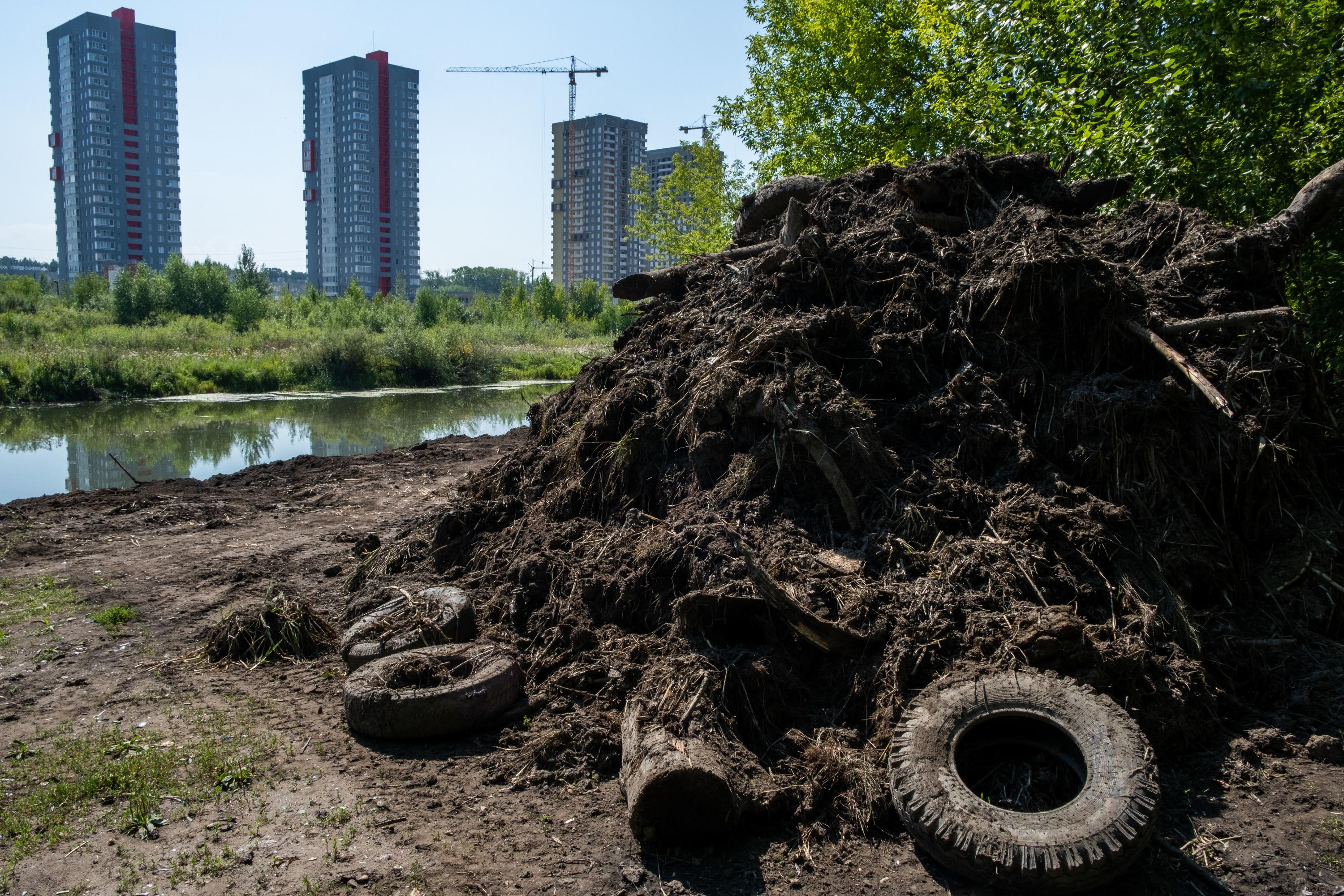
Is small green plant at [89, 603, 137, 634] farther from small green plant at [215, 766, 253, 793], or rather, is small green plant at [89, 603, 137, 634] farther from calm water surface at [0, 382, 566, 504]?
calm water surface at [0, 382, 566, 504]

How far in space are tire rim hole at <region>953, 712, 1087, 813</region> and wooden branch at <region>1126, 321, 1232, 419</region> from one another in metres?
2.55

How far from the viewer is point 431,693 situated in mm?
5098

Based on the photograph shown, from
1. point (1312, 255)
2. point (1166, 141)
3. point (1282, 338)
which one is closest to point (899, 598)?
point (1282, 338)

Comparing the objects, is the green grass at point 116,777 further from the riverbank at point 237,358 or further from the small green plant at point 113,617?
the riverbank at point 237,358

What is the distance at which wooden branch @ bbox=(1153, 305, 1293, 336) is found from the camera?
5555 mm

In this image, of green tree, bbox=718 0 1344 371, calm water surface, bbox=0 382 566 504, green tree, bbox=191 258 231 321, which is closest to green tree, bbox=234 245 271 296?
green tree, bbox=191 258 231 321

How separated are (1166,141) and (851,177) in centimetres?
336

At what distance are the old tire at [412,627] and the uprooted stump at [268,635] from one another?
1.13ft

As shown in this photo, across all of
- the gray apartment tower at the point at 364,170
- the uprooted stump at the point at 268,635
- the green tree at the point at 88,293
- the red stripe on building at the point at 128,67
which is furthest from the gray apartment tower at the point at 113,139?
the uprooted stump at the point at 268,635

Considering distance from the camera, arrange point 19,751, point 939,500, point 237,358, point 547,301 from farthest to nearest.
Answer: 1. point 547,301
2. point 237,358
3. point 939,500
4. point 19,751

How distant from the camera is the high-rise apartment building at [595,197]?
77250 millimetres

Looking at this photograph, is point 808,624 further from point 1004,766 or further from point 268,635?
point 268,635

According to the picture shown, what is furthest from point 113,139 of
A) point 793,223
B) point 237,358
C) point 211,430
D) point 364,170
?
point 793,223

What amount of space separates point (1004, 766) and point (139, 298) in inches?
1882
